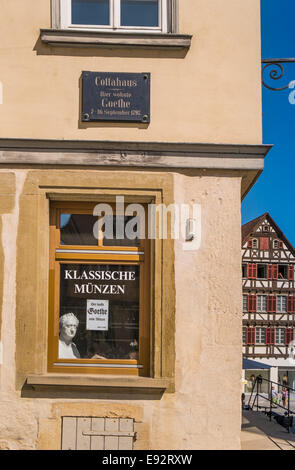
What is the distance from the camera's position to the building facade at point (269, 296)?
1527 inches

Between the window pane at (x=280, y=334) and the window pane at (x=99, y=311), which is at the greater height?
the window pane at (x=99, y=311)

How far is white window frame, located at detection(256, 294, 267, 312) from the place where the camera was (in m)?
39.0

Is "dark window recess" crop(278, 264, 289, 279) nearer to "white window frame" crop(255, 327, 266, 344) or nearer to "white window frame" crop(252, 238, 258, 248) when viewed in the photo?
"white window frame" crop(252, 238, 258, 248)

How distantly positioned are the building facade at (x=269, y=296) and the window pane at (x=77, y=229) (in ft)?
116

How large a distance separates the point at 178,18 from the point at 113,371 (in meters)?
3.14

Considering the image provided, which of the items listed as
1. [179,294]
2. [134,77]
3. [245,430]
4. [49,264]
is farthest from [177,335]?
[245,430]

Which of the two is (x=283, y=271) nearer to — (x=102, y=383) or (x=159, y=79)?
(x=159, y=79)

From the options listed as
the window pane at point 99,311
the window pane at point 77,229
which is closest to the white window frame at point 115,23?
the window pane at point 77,229

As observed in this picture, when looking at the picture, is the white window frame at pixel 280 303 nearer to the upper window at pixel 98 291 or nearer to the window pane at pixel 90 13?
the upper window at pixel 98 291

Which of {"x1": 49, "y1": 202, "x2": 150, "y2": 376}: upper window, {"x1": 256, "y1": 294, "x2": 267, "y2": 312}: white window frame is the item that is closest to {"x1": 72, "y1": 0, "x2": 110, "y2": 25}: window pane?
{"x1": 49, "y1": 202, "x2": 150, "y2": 376}: upper window

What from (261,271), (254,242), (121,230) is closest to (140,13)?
(121,230)

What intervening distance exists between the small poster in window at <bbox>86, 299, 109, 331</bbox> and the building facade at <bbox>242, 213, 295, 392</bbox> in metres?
35.3
